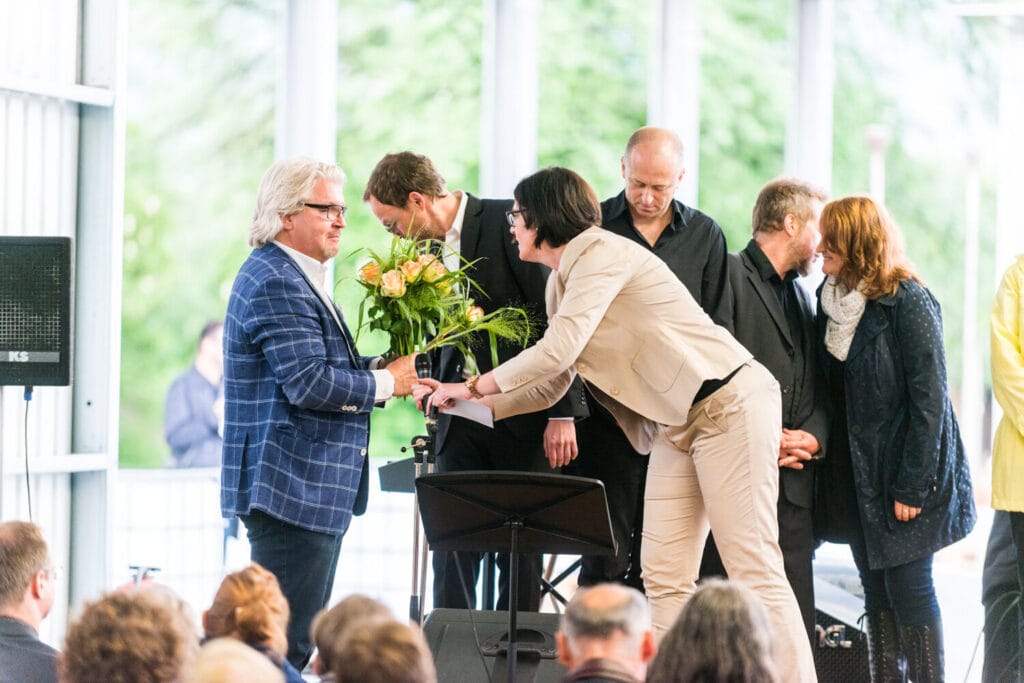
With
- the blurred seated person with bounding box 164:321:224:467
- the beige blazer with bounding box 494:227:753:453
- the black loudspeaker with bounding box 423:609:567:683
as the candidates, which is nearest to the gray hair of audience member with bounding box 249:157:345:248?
the beige blazer with bounding box 494:227:753:453

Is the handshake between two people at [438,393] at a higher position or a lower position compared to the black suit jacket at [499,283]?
lower

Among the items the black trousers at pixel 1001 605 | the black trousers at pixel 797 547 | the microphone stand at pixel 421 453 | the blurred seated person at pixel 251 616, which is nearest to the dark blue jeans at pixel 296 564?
the microphone stand at pixel 421 453

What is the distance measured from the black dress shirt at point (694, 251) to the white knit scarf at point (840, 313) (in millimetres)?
331

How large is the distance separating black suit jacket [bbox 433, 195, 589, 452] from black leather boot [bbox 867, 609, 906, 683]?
1.24m

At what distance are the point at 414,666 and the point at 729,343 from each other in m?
1.95

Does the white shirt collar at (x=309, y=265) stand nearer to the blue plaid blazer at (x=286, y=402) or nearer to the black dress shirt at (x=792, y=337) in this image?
the blue plaid blazer at (x=286, y=402)

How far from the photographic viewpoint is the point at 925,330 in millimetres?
4035

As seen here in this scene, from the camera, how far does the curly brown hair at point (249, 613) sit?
2502 mm

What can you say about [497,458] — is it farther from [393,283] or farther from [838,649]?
[838,649]

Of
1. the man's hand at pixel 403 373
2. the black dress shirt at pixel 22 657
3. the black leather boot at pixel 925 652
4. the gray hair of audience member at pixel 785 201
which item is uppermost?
the gray hair of audience member at pixel 785 201

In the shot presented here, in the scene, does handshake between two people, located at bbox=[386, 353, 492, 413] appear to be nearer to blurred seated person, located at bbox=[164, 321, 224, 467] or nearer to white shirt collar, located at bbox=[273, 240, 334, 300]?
white shirt collar, located at bbox=[273, 240, 334, 300]

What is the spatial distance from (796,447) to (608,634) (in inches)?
82.8

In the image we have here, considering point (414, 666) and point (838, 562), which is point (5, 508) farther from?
point (838, 562)

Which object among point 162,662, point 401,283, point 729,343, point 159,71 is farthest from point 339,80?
point 162,662
